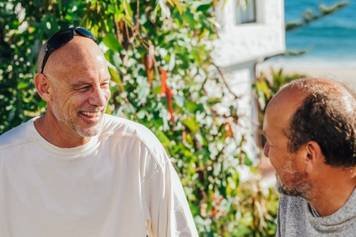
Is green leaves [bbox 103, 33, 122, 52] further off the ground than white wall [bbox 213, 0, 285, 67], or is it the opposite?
green leaves [bbox 103, 33, 122, 52]

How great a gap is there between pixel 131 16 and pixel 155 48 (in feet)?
0.75

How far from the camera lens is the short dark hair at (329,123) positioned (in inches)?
97.3

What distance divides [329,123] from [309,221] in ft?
0.94

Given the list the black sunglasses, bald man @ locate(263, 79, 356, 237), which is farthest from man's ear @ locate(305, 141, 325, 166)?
the black sunglasses

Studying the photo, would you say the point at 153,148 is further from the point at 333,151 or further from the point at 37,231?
the point at 333,151

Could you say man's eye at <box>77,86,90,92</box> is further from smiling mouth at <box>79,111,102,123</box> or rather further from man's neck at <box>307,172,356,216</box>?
man's neck at <box>307,172,356,216</box>

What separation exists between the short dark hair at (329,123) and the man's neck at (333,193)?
5cm

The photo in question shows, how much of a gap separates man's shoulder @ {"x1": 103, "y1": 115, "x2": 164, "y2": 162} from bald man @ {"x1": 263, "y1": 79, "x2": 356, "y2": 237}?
0.60 m

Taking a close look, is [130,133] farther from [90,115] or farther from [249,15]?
[249,15]

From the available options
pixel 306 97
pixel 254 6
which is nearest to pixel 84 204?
pixel 306 97

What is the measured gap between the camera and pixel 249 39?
8938mm

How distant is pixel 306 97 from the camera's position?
253 cm

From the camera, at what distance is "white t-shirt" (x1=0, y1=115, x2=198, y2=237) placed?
3.13 metres

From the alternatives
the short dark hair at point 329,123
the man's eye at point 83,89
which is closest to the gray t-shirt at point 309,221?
the short dark hair at point 329,123
